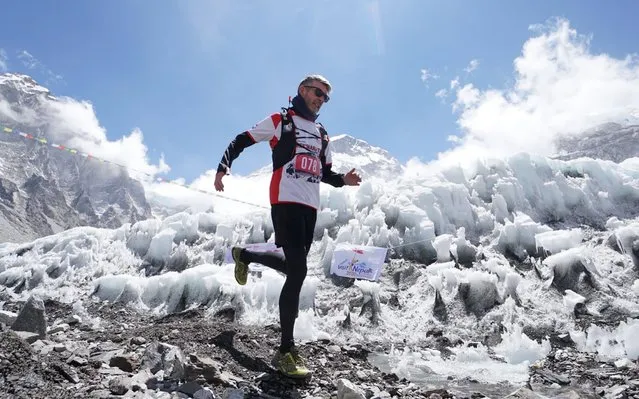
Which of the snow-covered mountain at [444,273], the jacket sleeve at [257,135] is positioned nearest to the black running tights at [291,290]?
the jacket sleeve at [257,135]

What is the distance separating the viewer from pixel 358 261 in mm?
9805

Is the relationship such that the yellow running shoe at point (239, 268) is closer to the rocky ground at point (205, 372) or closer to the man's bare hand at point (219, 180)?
the rocky ground at point (205, 372)

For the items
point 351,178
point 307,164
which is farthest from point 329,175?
point 307,164

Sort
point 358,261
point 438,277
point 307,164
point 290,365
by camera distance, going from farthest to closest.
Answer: point 358,261, point 438,277, point 307,164, point 290,365

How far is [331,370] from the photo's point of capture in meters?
3.85

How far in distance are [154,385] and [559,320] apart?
729 centimetres

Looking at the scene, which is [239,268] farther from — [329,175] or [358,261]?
[358,261]

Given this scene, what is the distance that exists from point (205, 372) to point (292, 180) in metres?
1.47

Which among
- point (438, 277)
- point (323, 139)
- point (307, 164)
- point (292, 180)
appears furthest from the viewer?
point (438, 277)

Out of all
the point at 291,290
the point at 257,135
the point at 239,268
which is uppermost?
A: the point at 257,135

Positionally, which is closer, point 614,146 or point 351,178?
point 351,178

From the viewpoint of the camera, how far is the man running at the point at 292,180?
316 centimetres

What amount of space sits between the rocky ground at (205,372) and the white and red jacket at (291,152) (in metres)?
1.31

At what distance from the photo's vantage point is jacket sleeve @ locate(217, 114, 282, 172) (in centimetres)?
341
